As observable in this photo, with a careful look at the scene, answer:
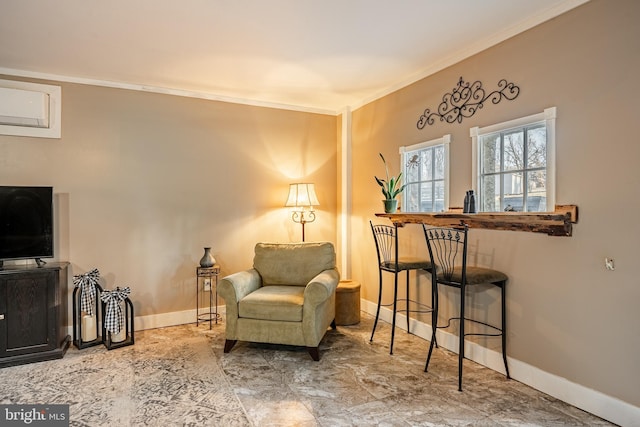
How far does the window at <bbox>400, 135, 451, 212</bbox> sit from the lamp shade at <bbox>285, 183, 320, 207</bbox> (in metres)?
1.07

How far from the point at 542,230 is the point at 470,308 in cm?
90

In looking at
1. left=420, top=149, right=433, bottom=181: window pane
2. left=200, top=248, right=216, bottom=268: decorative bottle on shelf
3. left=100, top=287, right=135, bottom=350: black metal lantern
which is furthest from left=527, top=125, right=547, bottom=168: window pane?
left=100, top=287, right=135, bottom=350: black metal lantern

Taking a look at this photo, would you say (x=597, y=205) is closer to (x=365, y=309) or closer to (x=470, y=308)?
(x=470, y=308)

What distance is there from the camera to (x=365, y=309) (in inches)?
173

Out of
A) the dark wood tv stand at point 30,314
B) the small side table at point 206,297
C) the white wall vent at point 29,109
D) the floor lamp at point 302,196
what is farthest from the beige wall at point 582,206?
the white wall vent at point 29,109

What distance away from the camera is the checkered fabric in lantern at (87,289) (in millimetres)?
3295

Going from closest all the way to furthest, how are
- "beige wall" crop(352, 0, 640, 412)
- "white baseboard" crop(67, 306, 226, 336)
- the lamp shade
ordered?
1. "beige wall" crop(352, 0, 640, 412)
2. "white baseboard" crop(67, 306, 226, 336)
3. the lamp shade

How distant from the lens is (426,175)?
140 inches

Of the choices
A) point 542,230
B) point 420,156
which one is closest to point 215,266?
point 420,156

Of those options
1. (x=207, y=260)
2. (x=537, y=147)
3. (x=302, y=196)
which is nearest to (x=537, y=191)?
(x=537, y=147)

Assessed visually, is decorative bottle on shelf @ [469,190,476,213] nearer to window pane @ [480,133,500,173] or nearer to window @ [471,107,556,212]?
window @ [471,107,556,212]

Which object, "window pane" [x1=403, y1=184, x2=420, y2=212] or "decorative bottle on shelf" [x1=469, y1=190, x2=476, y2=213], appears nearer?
"decorative bottle on shelf" [x1=469, y1=190, x2=476, y2=213]

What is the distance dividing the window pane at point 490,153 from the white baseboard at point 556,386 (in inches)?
54.7

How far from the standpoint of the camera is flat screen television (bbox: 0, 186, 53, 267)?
121 inches
